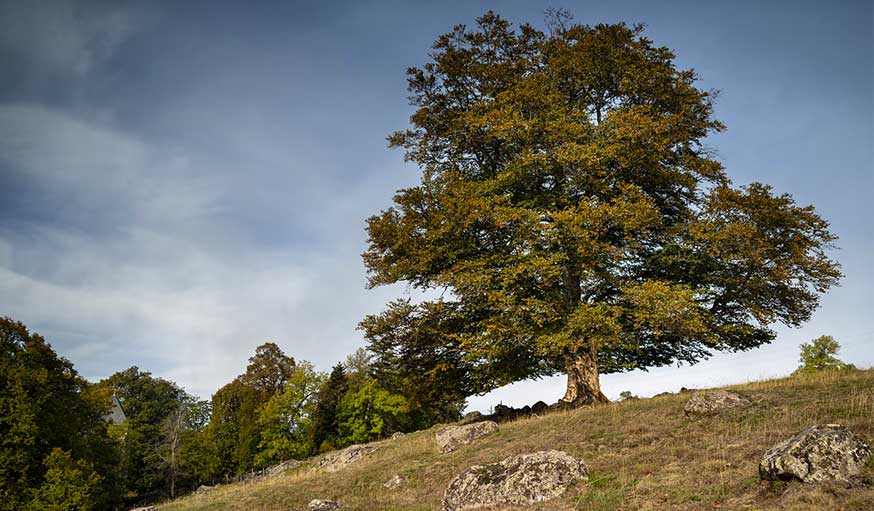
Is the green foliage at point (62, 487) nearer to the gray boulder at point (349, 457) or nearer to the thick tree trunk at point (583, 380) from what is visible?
the gray boulder at point (349, 457)

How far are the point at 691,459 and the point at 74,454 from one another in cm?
2674

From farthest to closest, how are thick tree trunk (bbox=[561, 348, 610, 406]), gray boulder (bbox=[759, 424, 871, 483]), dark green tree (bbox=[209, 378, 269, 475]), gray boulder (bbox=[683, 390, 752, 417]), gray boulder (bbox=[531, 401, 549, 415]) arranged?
dark green tree (bbox=[209, 378, 269, 475]), gray boulder (bbox=[531, 401, 549, 415]), thick tree trunk (bbox=[561, 348, 610, 406]), gray boulder (bbox=[683, 390, 752, 417]), gray boulder (bbox=[759, 424, 871, 483])

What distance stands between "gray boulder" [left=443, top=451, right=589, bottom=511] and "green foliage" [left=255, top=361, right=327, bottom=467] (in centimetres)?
3857

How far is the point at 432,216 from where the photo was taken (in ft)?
68.0

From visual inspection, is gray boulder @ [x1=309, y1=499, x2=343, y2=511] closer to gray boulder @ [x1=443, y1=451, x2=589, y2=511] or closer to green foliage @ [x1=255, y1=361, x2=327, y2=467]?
gray boulder @ [x1=443, y1=451, x2=589, y2=511]

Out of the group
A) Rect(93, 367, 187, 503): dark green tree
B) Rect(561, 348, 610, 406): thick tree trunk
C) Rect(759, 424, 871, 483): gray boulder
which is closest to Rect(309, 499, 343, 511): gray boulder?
Rect(759, 424, 871, 483): gray boulder

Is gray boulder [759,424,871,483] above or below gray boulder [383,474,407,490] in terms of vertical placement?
above

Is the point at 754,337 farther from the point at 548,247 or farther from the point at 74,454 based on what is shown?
the point at 74,454

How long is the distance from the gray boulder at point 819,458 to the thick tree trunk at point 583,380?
12.2m

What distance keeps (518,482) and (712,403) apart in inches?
253

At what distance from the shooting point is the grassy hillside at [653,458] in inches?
316

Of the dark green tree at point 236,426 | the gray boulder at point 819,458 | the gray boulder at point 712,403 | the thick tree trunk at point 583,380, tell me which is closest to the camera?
the gray boulder at point 819,458

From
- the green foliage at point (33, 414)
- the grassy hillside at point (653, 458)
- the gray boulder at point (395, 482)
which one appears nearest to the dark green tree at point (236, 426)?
the green foliage at point (33, 414)

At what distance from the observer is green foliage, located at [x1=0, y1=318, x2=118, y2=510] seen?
2100 centimetres
